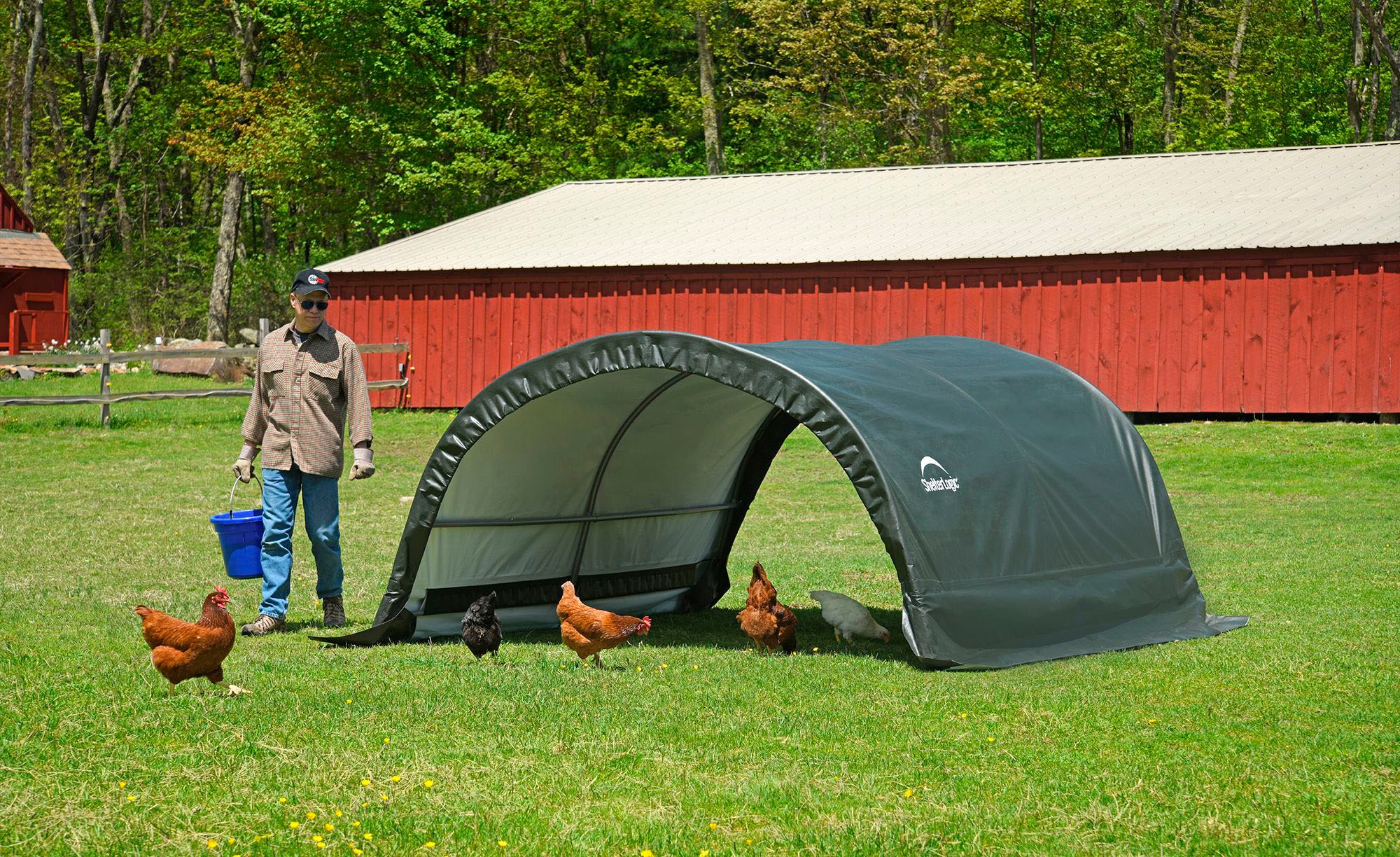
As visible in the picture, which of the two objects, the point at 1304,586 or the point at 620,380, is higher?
the point at 620,380

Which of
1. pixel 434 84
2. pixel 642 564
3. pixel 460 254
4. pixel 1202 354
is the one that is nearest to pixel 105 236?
pixel 434 84

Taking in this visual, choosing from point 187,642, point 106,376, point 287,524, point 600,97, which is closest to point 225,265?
point 600,97

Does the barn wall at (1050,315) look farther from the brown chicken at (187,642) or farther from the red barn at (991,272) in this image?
the brown chicken at (187,642)

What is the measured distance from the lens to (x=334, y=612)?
29.6ft

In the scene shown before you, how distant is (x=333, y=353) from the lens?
28.9 ft

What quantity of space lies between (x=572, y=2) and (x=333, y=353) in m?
31.8

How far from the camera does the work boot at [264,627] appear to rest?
865cm

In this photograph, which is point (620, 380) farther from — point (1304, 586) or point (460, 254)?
point (460, 254)

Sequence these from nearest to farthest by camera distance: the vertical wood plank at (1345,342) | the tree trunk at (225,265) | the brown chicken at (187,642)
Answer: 1. the brown chicken at (187,642)
2. the vertical wood plank at (1345,342)
3. the tree trunk at (225,265)

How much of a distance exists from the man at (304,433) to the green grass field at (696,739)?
45 centimetres

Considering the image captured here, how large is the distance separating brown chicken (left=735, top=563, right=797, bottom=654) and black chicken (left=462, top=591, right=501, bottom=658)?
139 centimetres

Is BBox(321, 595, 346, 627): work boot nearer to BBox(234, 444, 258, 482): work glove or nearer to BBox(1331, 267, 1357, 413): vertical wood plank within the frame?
BBox(234, 444, 258, 482): work glove

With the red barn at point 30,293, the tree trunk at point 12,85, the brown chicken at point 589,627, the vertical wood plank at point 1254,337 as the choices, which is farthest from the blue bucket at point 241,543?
the tree trunk at point 12,85

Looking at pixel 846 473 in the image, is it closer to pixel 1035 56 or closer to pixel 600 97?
pixel 600 97
